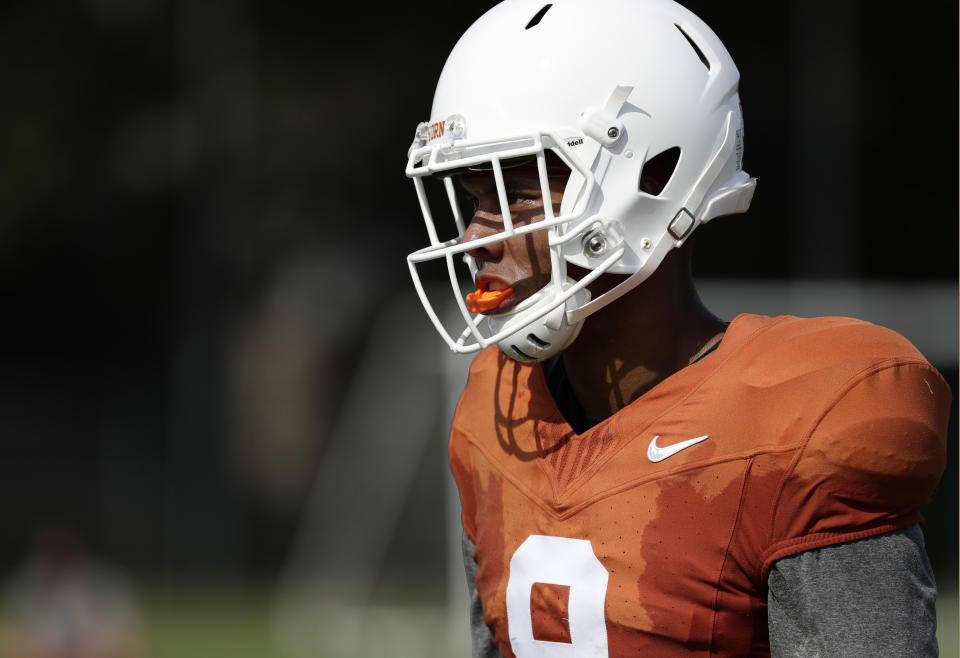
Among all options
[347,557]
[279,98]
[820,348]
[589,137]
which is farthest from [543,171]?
[279,98]

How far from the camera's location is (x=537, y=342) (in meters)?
1.81

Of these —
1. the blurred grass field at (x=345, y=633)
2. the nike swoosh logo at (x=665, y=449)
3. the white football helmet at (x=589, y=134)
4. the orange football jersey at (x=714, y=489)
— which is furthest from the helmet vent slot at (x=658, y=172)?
the blurred grass field at (x=345, y=633)

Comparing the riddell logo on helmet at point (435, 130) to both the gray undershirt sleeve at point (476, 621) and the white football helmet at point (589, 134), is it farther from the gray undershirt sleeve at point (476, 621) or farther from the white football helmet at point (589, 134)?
the gray undershirt sleeve at point (476, 621)

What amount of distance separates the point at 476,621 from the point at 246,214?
7.33 meters

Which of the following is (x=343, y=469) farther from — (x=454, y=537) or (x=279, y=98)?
(x=279, y=98)

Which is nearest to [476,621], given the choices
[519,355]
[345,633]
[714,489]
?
[519,355]

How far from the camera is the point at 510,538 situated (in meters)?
1.87

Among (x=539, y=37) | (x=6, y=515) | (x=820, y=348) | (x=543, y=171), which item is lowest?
(x=6, y=515)

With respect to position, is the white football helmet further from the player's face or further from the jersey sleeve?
the jersey sleeve

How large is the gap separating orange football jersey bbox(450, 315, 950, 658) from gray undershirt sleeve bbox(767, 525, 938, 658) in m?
0.02

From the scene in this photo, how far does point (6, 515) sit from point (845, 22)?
21.2 ft

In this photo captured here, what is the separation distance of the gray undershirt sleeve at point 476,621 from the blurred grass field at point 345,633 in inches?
146

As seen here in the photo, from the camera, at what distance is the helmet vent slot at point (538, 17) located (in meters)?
1.89

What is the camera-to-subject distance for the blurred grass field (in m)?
5.88
